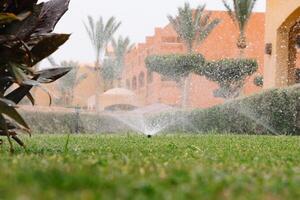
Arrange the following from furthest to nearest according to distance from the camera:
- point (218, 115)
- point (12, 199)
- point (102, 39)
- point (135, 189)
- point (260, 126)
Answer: point (102, 39)
point (218, 115)
point (260, 126)
point (135, 189)
point (12, 199)

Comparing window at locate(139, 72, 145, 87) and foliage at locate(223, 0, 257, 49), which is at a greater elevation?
foliage at locate(223, 0, 257, 49)

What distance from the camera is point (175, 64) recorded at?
28078 millimetres

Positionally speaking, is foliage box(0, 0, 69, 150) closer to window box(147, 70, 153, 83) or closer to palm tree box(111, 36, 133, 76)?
window box(147, 70, 153, 83)

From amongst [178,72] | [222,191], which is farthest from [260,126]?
[178,72]

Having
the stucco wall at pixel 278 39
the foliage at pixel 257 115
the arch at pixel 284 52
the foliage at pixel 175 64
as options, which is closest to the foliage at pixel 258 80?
the foliage at pixel 175 64

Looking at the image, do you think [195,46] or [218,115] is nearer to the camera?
[218,115]

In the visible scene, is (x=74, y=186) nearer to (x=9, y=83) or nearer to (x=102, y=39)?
(x=9, y=83)

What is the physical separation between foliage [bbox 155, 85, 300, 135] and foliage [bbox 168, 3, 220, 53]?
1547 centimetres

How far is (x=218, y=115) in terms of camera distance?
1311 cm

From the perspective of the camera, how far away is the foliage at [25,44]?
2.69m

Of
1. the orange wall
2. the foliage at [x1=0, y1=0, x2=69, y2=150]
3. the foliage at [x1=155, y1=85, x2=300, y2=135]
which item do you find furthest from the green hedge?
the orange wall

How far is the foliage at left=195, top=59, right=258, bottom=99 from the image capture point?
26.6 m

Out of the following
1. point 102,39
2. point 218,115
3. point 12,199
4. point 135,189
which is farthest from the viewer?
point 102,39

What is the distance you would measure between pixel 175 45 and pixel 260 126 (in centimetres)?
2067
